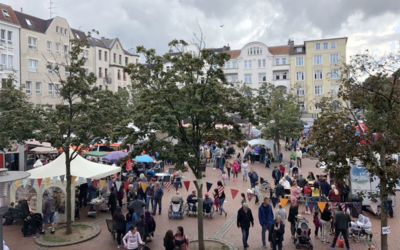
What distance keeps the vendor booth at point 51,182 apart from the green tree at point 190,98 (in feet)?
17.9

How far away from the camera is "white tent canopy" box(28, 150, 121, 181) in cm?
1459

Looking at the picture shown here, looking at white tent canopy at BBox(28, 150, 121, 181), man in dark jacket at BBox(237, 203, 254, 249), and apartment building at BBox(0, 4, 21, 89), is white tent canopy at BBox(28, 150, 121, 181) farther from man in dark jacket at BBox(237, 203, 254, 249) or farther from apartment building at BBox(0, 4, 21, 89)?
apartment building at BBox(0, 4, 21, 89)

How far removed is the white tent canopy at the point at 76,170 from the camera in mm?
14593

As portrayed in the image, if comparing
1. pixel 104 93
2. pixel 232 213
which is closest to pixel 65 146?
pixel 104 93

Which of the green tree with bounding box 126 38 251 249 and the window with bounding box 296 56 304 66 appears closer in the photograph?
the green tree with bounding box 126 38 251 249

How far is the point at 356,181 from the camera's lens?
15.5 m

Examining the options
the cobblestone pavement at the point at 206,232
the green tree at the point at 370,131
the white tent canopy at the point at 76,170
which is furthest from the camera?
the white tent canopy at the point at 76,170

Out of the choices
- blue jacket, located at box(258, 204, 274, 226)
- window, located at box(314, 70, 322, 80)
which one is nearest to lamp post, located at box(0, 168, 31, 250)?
blue jacket, located at box(258, 204, 274, 226)

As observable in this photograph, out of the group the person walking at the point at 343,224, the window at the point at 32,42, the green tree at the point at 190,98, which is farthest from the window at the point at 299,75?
the person walking at the point at 343,224

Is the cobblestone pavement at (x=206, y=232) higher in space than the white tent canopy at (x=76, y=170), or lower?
lower

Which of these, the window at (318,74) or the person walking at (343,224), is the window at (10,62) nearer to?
the person walking at (343,224)

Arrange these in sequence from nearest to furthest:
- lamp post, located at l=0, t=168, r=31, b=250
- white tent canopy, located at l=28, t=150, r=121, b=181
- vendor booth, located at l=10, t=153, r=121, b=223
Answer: lamp post, located at l=0, t=168, r=31, b=250
vendor booth, located at l=10, t=153, r=121, b=223
white tent canopy, located at l=28, t=150, r=121, b=181

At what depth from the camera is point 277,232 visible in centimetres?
1035

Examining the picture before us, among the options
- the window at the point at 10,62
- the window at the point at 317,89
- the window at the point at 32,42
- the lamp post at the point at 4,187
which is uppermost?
the window at the point at 32,42
